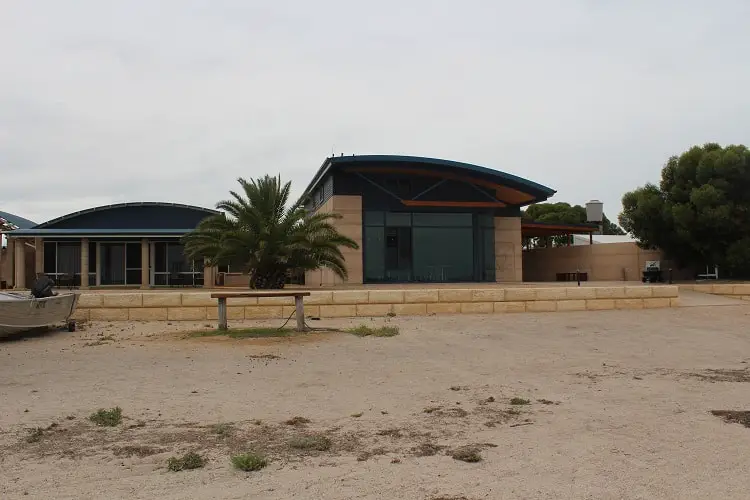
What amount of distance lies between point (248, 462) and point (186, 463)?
460 millimetres

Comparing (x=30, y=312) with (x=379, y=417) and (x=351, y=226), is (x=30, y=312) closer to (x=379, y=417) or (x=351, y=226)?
(x=379, y=417)

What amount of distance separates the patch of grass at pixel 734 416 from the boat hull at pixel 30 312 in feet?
37.1

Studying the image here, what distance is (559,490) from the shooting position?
422cm

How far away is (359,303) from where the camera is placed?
15469 millimetres

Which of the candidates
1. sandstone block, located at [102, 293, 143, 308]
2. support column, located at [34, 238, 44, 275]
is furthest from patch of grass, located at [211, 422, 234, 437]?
support column, located at [34, 238, 44, 275]

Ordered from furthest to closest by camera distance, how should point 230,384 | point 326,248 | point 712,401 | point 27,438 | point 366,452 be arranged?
1. point 326,248
2. point 230,384
3. point 712,401
4. point 27,438
5. point 366,452

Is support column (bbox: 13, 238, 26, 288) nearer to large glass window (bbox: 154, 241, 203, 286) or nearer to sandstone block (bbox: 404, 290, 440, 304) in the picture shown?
large glass window (bbox: 154, 241, 203, 286)

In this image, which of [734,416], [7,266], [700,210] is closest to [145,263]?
[7,266]

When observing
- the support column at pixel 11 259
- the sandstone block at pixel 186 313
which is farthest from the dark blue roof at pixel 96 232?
the sandstone block at pixel 186 313

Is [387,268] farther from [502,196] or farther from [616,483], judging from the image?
[616,483]

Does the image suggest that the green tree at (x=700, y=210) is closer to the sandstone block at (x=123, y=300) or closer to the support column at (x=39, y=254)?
the sandstone block at (x=123, y=300)

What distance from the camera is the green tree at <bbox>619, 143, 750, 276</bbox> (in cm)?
2666

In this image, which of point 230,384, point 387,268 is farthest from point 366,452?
point 387,268

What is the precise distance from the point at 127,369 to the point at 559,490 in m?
6.51
